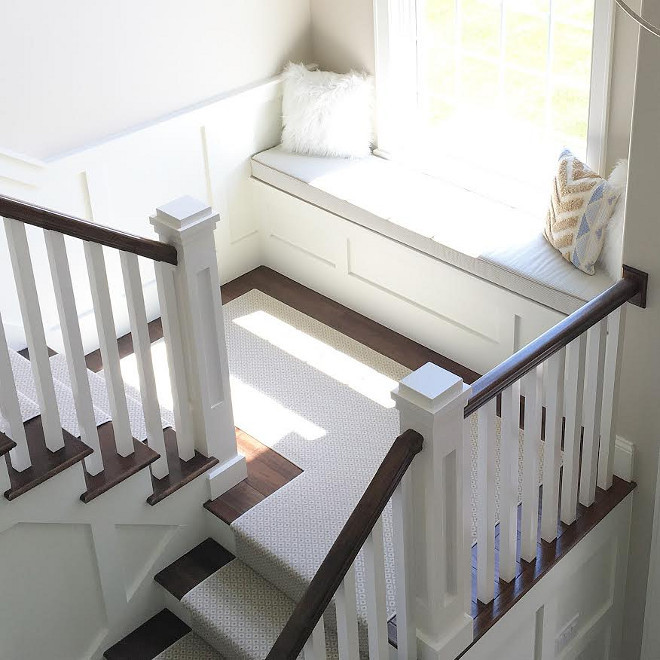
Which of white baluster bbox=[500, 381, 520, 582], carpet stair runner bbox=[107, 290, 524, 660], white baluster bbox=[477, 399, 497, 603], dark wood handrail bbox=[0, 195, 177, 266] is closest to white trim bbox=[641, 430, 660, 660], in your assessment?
white baluster bbox=[500, 381, 520, 582]

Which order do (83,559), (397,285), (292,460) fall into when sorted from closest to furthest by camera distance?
(83,559)
(292,460)
(397,285)

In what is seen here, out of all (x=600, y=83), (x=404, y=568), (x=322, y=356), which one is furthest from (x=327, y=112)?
(x=404, y=568)

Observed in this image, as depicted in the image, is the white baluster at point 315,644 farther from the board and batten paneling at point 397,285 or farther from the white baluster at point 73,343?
the board and batten paneling at point 397,285

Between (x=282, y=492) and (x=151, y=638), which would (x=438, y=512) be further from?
(x=151, y=638)

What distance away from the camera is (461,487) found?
9.39ft

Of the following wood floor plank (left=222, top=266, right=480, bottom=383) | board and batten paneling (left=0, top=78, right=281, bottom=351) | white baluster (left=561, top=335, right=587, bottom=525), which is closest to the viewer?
white baluster (left=561, top=335, right=587, bottom=525)

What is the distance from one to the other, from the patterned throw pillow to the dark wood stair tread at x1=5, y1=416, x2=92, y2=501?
204 centimetres

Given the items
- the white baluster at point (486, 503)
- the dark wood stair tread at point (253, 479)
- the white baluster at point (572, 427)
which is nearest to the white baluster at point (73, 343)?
the dark wood stair tread at point (253, 479)

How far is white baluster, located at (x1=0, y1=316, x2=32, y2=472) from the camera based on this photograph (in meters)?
3.08

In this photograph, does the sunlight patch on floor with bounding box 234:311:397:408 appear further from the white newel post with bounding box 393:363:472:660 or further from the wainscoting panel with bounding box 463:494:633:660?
the white newel post with bounding box 393:363:472:660

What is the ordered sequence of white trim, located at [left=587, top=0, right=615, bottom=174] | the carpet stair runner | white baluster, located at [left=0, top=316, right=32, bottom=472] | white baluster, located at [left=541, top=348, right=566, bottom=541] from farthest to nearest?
white trim, located at [left=587, top=0, right=615, bottom=174] → the carpet stair runner → white baluster, located at [left=541, top=348, right=566, bottom=541] → white baluster, located at [left=0, top=316, right=32, bottom=472]

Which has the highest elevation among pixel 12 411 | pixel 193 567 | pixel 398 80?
pixel 398 80

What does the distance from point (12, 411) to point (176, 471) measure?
2.33ft

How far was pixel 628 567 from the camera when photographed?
3.97m
